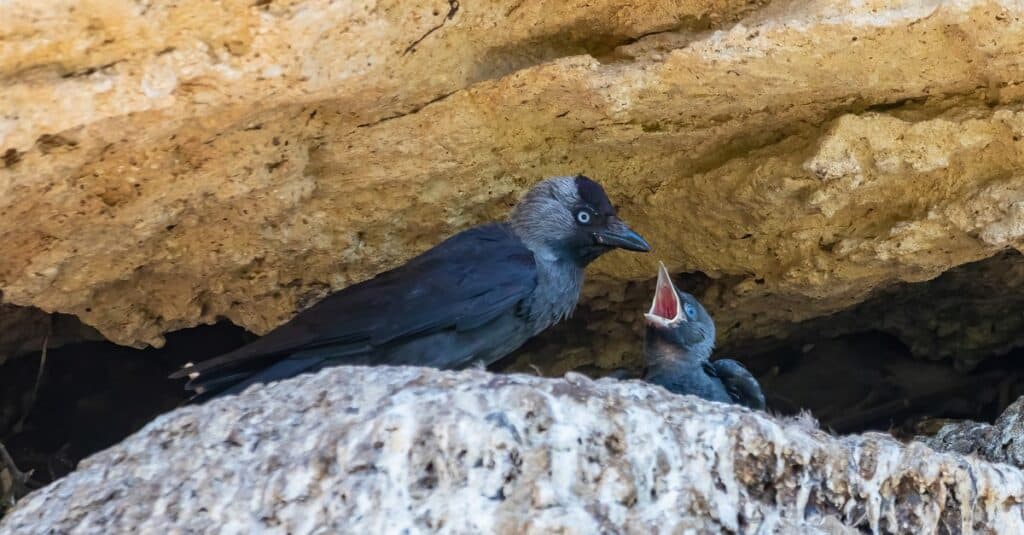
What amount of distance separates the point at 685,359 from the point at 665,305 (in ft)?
0.69

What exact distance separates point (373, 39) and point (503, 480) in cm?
130

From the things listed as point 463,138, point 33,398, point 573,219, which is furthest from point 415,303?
point 33,398

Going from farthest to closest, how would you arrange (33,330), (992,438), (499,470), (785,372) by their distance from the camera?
(785,372)
(33,330)
(992,438)
(499,470)

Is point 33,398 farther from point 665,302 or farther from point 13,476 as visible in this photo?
point 665,302

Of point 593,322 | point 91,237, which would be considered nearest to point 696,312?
point 593,322

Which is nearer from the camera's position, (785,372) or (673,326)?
(673,326)

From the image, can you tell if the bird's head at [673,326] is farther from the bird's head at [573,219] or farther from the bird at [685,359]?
the bird's head at [573,219]

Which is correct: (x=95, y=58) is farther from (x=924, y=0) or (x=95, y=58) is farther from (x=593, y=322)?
(x=593, y=322)

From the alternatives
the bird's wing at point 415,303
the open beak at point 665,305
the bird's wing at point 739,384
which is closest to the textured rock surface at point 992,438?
the bird's wing at point 739,384

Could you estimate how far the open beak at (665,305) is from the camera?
4250 millimetres

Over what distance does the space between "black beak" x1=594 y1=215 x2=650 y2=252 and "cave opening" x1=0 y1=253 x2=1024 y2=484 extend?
655mm

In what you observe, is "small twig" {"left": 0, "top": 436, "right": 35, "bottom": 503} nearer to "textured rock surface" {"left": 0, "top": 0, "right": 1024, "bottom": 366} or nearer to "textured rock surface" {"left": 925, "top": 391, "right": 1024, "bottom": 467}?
"textured rock surface" {"left": 0, "top": 0, "right": 1024, "bottom": 366}

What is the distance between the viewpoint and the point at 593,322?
504cm

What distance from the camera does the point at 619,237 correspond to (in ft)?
14.1
